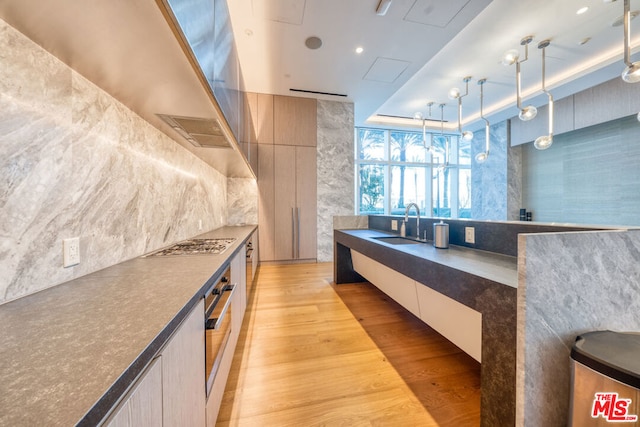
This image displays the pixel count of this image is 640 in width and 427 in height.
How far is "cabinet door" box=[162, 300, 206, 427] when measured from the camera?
2.00ft

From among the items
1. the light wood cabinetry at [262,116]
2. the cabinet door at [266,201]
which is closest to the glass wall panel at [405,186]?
the cabinet door at [266,201]

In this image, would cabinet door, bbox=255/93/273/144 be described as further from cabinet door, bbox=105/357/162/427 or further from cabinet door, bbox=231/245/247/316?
cabinet door, bbox=105/357/162/427

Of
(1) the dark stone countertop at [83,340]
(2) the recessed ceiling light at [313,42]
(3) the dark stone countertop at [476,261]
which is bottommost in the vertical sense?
(3) the dark stone countertop at [476,261]

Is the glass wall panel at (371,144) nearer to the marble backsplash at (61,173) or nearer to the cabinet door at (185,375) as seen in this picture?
the marble backsplash at (61,173)

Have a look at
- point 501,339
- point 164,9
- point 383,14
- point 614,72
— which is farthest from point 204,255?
point 614,72

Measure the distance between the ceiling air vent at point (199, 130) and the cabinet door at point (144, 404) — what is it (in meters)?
1.34

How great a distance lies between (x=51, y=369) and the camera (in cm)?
42

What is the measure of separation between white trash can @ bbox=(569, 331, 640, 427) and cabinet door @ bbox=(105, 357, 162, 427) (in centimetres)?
128

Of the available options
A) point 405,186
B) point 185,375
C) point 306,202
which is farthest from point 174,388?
point 405,186

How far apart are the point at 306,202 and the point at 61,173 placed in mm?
3596

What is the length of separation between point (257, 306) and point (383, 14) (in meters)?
3.27

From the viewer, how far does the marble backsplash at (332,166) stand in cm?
448

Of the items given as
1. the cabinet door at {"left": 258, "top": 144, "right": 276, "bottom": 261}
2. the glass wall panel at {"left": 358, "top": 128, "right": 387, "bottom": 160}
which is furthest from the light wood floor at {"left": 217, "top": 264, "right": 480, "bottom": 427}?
the glass wall panel at {"left": 358, "top": 128, "right": 387, "bottom": 160}

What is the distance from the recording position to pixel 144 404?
Result: 49cm
